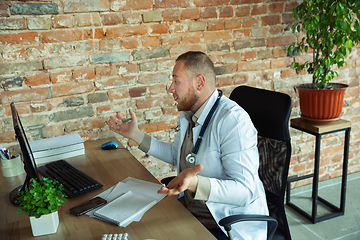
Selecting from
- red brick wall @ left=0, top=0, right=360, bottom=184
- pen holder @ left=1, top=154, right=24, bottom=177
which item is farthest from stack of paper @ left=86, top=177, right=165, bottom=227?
red brick wall @ left=0, top=0, right=360, bottom=184

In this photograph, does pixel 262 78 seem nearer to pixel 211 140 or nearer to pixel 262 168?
pixel 262 168

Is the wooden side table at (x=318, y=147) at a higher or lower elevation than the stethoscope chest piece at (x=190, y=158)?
lower

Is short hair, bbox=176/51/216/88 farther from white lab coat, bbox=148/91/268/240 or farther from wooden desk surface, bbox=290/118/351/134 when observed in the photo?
wooden desk surface, bbox=290/118/351/134

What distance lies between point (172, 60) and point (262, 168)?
109 centimetres

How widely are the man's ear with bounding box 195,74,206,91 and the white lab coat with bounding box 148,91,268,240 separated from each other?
0.35 feet

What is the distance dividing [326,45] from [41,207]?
7.29 ft

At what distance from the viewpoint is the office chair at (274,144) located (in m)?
1.57

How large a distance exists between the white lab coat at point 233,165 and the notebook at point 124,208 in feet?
0.91

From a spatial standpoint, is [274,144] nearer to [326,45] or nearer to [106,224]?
[106,224]

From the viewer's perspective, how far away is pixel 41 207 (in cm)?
108

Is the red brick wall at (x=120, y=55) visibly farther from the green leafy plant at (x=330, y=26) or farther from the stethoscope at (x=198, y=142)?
the stethoscope at (x=198, y=142)

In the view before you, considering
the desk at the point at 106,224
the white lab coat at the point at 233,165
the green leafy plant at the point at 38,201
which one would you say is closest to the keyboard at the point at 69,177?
the desk at the point at 106,224

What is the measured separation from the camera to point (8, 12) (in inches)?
75.2

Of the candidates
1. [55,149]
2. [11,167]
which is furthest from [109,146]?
[11,167]
